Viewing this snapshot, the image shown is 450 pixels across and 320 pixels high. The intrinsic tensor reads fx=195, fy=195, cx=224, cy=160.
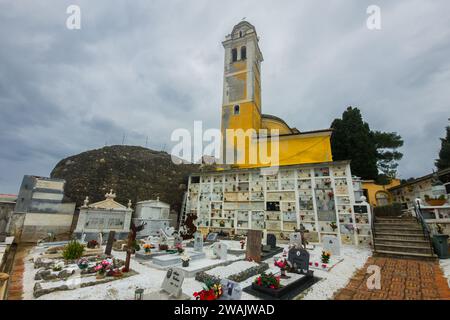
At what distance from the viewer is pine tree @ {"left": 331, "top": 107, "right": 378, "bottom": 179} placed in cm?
1977

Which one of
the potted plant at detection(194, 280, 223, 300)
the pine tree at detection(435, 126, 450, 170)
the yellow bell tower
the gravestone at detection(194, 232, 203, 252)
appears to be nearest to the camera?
the potted plant at detection(194, 280, 223, 300)

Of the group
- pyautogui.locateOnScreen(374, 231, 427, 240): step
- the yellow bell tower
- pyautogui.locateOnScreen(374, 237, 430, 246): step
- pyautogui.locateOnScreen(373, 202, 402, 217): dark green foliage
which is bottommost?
pyautogui.locateOnScreen(374, 237, 430, 246): step

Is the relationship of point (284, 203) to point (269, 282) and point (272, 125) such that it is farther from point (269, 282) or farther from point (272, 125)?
point (272, 125)

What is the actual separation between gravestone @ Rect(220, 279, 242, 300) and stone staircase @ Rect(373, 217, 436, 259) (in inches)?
294

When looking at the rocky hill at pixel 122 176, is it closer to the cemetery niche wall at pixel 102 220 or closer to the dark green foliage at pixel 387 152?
the cemetery niche wall at pixel 102 220

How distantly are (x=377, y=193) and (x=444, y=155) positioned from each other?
8930 mm

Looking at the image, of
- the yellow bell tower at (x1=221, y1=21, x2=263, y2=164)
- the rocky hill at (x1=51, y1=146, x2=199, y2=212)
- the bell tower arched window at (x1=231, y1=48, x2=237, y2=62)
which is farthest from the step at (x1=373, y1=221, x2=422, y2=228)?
the bell tower arched window at (x1=231, y1=48, x2=237, y2=62)

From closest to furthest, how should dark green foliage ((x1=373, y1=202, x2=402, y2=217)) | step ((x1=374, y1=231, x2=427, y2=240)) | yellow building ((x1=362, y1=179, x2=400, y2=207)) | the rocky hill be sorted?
step ((x1=374, y1=231, x2=427, y2=240)) → dark green foliage ((x1=373, y1=202, x2=402, y2=217)) → the rocky hill → yellow building ((x1=362, y1=179, x2=400, y2=207))

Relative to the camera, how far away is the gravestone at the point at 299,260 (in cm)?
586

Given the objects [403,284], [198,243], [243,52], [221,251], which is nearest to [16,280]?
[198,243]

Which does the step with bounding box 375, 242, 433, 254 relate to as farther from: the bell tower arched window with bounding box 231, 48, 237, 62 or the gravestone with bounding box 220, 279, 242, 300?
the bell tower arched window with bounding box 231, 48, 237, 62

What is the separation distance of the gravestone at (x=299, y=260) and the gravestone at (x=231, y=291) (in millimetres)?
2690

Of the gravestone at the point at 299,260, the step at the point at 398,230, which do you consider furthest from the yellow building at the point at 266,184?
the gravestone at the point at 299,260

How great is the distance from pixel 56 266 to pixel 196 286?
170 inches
